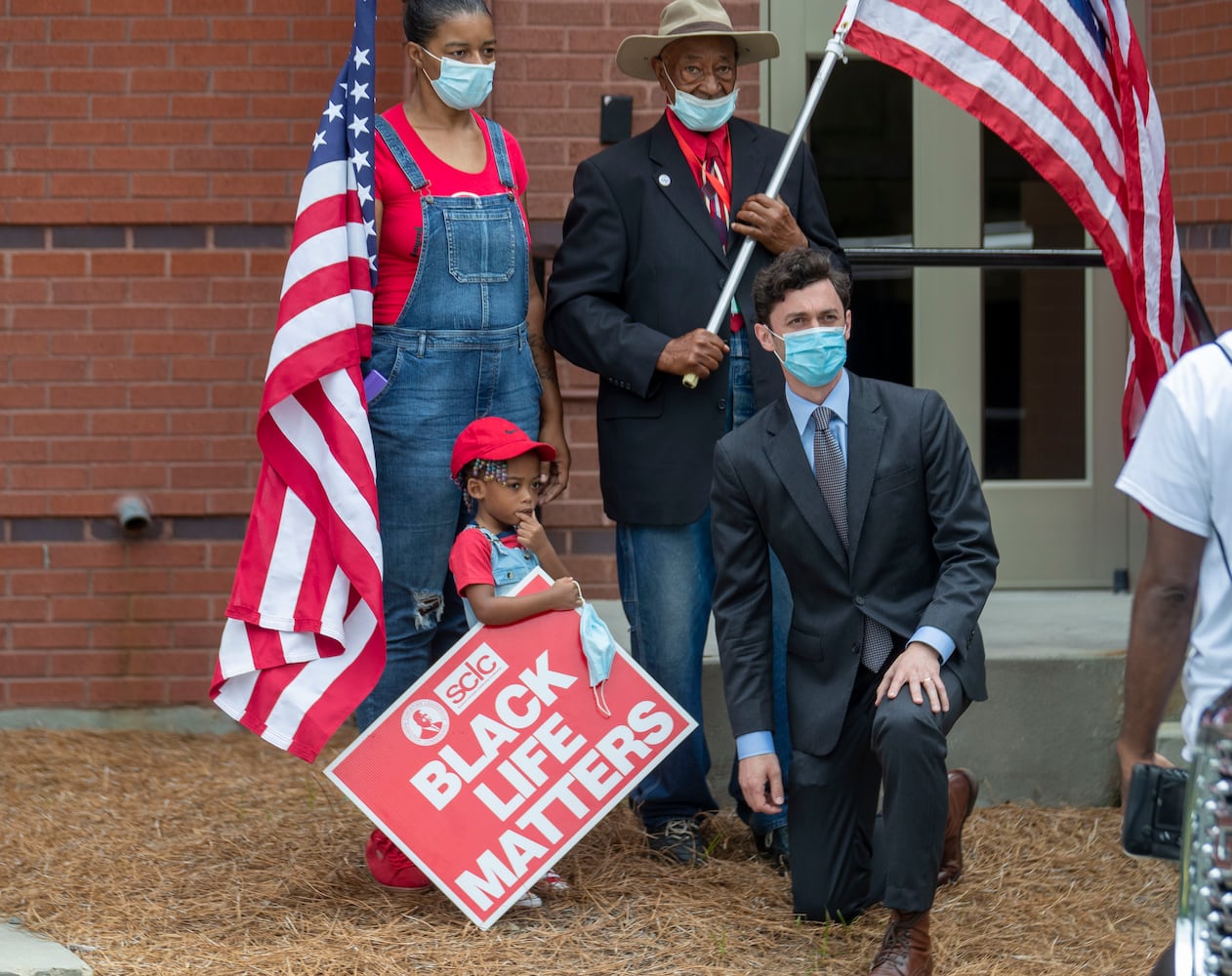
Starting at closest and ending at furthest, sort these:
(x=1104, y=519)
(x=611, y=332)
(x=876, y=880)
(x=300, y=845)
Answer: (x=876, y=880)
(x=611, y=332)
(x=300, y=845)
(x=1104, y=519)

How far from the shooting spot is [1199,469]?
95.5 inches

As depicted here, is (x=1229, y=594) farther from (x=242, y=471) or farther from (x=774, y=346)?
(x=242, y=471)

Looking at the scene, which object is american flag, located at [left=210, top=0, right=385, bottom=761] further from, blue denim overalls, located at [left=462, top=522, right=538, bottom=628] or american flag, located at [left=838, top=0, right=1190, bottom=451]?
american flag, located at [left=838, top=0, right=1190, bottom=451]

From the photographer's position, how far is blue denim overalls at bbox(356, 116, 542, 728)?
421 centimetres

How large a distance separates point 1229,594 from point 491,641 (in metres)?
2.03

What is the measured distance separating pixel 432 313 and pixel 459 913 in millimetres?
1516

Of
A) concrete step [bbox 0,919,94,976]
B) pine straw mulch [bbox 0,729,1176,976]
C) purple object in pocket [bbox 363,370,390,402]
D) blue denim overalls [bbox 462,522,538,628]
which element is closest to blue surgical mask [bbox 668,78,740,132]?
purple object in pocket [bbox 363,370,390,402]

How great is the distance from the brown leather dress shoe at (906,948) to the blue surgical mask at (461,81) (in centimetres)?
223

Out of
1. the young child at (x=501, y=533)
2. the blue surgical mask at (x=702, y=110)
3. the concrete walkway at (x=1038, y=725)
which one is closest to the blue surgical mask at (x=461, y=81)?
the blue surgical mask at (x=702, y=110)

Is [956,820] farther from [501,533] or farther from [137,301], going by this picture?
[137,301]

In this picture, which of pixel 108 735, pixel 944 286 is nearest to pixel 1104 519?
pixel 944 286

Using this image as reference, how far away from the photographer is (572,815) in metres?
4.06

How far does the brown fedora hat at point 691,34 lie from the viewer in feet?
14.4

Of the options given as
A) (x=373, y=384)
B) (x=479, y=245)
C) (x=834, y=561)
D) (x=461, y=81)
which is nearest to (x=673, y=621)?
(x=834, y=561)
